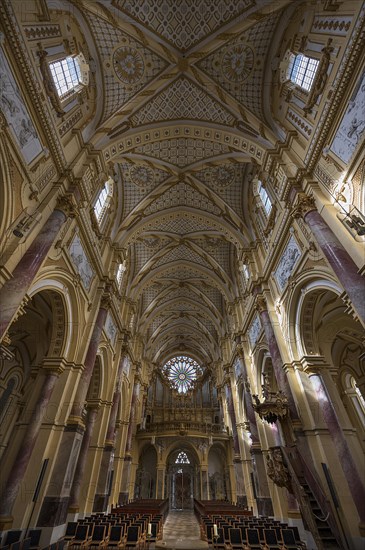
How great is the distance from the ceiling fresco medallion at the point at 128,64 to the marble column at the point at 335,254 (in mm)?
8584

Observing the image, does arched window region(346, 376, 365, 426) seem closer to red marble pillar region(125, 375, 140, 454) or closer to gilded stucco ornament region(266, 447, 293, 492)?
gilded stucco ornament region(266, 447, 293, 492)

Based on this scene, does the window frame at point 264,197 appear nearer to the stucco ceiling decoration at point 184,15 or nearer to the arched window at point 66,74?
the stucco ceiling decoration at point 184,15

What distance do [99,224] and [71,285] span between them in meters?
4.71

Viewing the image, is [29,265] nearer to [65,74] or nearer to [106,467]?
[65,74]

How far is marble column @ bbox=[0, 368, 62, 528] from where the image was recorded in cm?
709

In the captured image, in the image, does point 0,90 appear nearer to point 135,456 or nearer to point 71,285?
point 71,285

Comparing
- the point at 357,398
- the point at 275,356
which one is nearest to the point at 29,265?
the point at 275,356

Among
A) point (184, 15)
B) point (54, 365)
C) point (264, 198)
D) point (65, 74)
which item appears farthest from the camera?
point (264, 198)

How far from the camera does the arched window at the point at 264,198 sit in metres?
13.7

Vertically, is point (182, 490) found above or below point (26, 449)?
above

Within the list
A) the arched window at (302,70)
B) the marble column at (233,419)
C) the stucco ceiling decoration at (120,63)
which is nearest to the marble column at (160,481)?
the marble column at (233,419)

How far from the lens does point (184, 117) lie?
1306 cm

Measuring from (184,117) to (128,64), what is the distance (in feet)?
10.1

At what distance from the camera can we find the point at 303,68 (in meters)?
9.80
